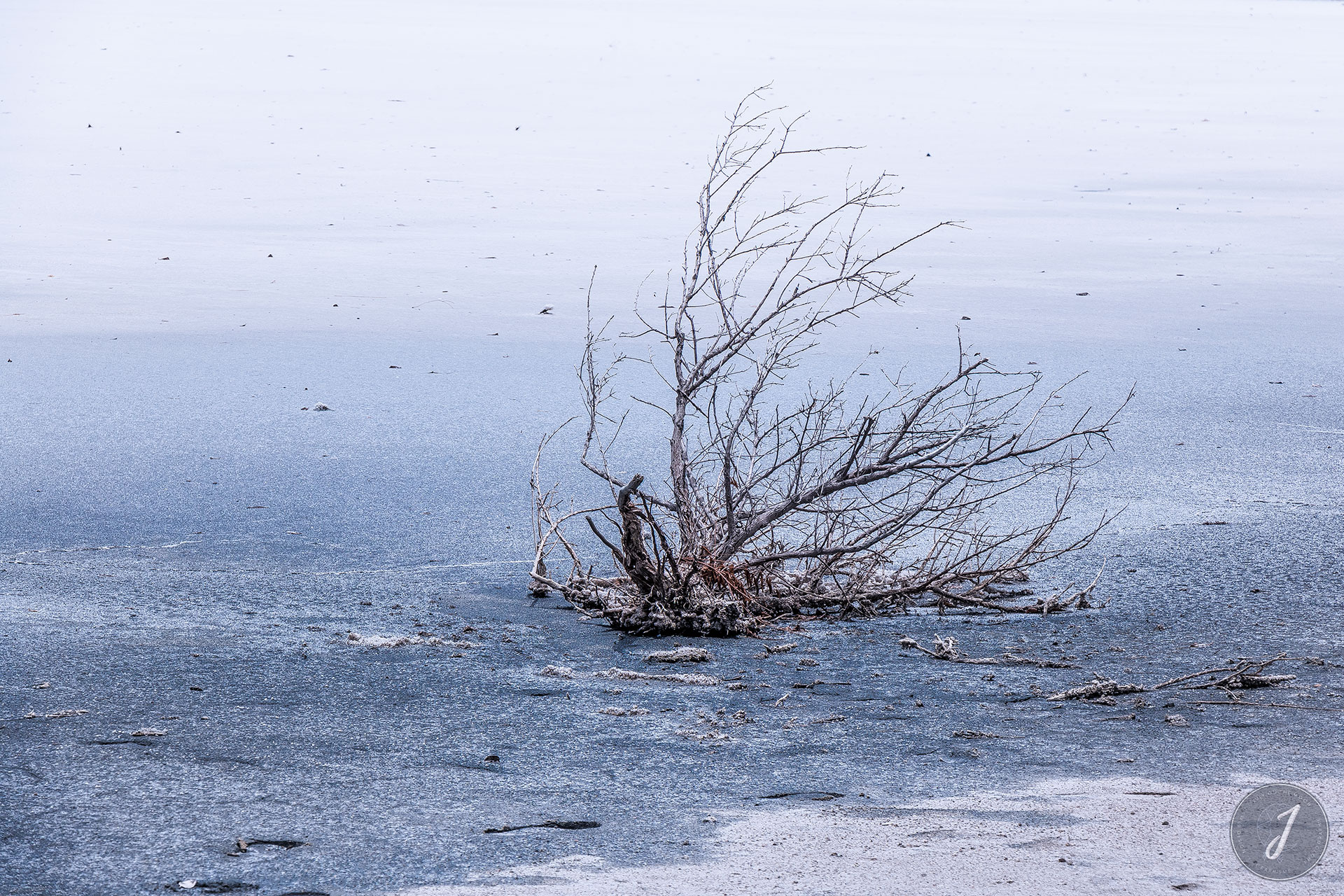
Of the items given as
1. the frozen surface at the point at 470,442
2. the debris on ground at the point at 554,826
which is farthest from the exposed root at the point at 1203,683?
the debris on ground at the point at 554,826

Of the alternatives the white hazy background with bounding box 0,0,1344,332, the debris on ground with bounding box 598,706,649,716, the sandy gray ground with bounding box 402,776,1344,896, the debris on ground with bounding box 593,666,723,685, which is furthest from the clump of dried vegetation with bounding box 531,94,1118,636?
the white hazy background with bounding box 0,0,1344,332

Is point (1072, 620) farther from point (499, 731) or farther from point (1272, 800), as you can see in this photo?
point (499, 731)

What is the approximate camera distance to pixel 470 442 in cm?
734

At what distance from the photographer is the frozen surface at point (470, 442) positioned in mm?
3668

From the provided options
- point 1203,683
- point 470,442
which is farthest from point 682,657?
point 470,442

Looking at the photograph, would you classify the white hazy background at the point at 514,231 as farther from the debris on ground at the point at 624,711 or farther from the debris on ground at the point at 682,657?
the debris on ground at the point at 624,711

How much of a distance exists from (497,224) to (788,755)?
9.87m

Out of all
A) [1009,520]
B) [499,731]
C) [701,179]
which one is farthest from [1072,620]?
[701,179]

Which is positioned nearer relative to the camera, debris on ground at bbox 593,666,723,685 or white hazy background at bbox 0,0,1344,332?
debris on ground at bbox 593,666,723,685

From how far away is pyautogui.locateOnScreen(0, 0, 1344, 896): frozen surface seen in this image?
3.67 metres

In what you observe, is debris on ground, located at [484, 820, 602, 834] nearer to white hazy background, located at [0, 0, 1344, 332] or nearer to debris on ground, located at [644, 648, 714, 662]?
debris on ground, located at [644, 648, 714, 662]

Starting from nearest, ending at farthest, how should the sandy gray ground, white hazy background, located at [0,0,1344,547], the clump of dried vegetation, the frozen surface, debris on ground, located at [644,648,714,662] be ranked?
1. the sandy gray ground
2. the frozen surface
3. debris on ground, located at [644,648,714,662]
4. the clump of dried vegetation
5. white hazy background, located at [0,0,1344,547]

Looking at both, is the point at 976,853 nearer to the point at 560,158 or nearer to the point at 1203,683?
the point at 1203,683

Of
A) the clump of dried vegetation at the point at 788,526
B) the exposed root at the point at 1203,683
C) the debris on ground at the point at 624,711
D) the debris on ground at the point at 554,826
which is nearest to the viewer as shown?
the debris on ground at the point at 554,826
